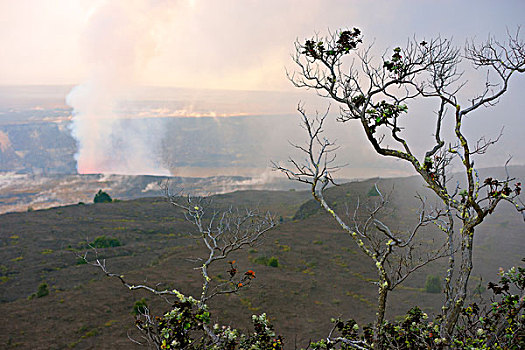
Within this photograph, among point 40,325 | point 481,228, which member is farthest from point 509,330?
point 481,228

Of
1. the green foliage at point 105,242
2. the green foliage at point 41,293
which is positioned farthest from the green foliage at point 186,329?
the green foliage at point 105,242

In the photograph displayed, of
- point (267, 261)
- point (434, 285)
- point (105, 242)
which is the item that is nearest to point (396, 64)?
point (434, 285)

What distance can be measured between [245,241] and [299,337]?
11444 millimetres

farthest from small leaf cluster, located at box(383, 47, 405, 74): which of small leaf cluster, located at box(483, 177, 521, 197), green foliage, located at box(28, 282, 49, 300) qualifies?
green foliage, located at box(28, 282, 49, 300)

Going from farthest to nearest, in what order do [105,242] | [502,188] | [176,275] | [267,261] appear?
[105,242]
[267,261]
[176,275]
[502,188]

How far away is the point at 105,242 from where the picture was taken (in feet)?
140

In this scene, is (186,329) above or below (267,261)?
above

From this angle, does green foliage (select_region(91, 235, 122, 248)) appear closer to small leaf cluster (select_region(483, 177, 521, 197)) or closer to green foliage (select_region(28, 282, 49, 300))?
green foliage (select_region(28, 282, 49, 300))

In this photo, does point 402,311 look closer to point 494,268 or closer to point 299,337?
point 299,337

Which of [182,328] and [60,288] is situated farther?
[60,288]

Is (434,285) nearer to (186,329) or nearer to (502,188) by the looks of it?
(502,188)

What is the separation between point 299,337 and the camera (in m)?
18.3

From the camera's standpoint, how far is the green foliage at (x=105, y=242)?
139ft

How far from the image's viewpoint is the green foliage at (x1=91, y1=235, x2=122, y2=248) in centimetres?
4231
